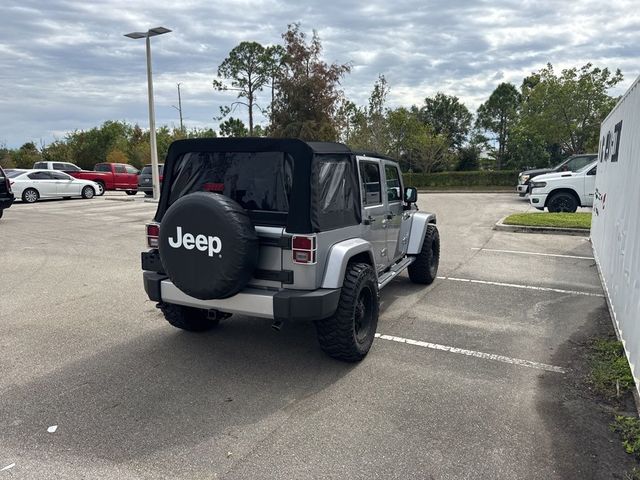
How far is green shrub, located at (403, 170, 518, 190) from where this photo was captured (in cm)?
3312

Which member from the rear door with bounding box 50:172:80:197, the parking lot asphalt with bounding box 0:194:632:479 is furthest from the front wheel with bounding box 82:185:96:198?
the parking lot asphalt with bounding box 0:194:632:479

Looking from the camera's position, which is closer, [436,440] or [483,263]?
[436,440]

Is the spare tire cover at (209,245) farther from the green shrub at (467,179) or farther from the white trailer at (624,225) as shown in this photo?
the green shrub at (467,179)

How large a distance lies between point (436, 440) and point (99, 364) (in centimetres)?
294

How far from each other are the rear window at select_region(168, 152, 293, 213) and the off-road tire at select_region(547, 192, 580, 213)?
12.5 meters

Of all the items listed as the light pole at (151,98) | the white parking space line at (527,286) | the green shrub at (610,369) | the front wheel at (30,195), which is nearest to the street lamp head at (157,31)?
the light pole at (151,98)

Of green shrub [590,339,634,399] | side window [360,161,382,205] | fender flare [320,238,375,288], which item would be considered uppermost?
side window [360,161,382,205]

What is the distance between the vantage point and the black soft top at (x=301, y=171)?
12.1 feet

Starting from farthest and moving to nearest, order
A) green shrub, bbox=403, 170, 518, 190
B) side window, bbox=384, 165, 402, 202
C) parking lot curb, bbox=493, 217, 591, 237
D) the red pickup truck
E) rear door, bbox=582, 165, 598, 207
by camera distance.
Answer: green shrub, bbox=403, 170, 518, 190 < the red pickup truck < rear door, bbox=582, 165, 598, 207 < parking lot curb, bbox=493, 217, 591, 237 < side window, bbox=384, 165, 402, 202

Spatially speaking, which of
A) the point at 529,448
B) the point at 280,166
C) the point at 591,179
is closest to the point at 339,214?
the point at 280,166

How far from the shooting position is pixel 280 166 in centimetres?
389

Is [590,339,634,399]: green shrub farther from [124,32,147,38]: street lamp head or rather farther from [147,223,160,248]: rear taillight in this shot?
[124,32,147,38]: street lamp head

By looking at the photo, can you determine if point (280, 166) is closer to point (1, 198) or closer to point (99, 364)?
point (99, 364)

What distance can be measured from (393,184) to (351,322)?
2.41m
